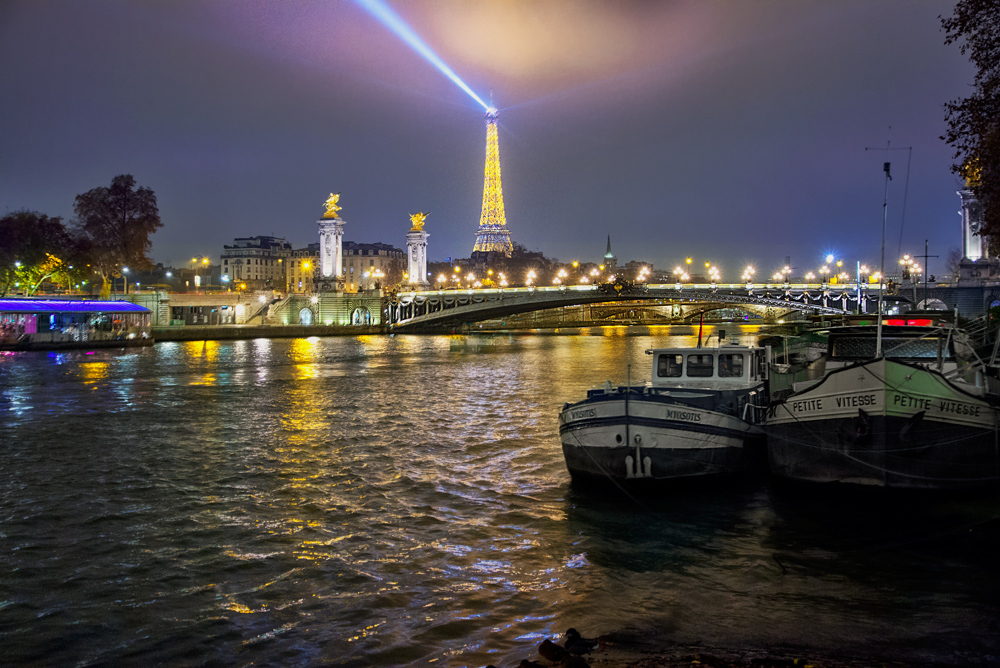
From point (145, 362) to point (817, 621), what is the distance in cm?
4781

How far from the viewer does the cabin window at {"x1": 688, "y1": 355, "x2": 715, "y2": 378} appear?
18.6m

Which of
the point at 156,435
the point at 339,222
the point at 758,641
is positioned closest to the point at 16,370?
the point at 156,435

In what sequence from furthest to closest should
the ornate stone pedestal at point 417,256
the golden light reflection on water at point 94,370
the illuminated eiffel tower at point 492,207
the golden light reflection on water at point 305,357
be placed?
the illuminated eiffel tower at point 492,207, the ornate stone pedestal at point 417,256, the golden light reflection on water at point 305,357, the golden light reflection on water at point 94,370

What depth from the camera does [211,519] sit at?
14.1 meters

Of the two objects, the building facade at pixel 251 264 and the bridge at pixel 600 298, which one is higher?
the building facade at pixel 251 264

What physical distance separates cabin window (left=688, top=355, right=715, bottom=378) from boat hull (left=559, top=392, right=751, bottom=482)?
9.52ft

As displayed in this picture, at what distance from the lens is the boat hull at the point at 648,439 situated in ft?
Answer: 49.0

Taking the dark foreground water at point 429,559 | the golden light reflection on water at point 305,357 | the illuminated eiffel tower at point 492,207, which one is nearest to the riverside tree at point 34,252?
the golden light reflection on water at point 305,357

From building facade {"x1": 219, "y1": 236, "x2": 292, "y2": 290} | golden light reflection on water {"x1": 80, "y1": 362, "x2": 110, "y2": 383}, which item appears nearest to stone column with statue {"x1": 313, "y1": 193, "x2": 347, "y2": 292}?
golden light reflection on water {"x1": 80, "y1": 362, "x2": 110, "y2": 383}

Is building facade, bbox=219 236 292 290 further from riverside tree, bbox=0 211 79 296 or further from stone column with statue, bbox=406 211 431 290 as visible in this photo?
riverside tree, bbox=0 211 79 296

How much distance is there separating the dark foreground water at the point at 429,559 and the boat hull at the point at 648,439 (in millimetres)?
560

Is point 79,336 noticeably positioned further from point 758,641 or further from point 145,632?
point 758,641

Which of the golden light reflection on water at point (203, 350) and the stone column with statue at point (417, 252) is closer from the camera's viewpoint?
the golden light reflection on water at point (203, 350)

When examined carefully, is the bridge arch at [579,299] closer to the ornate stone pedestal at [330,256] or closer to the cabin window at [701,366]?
the ornate stone pedestal at [330,256]
